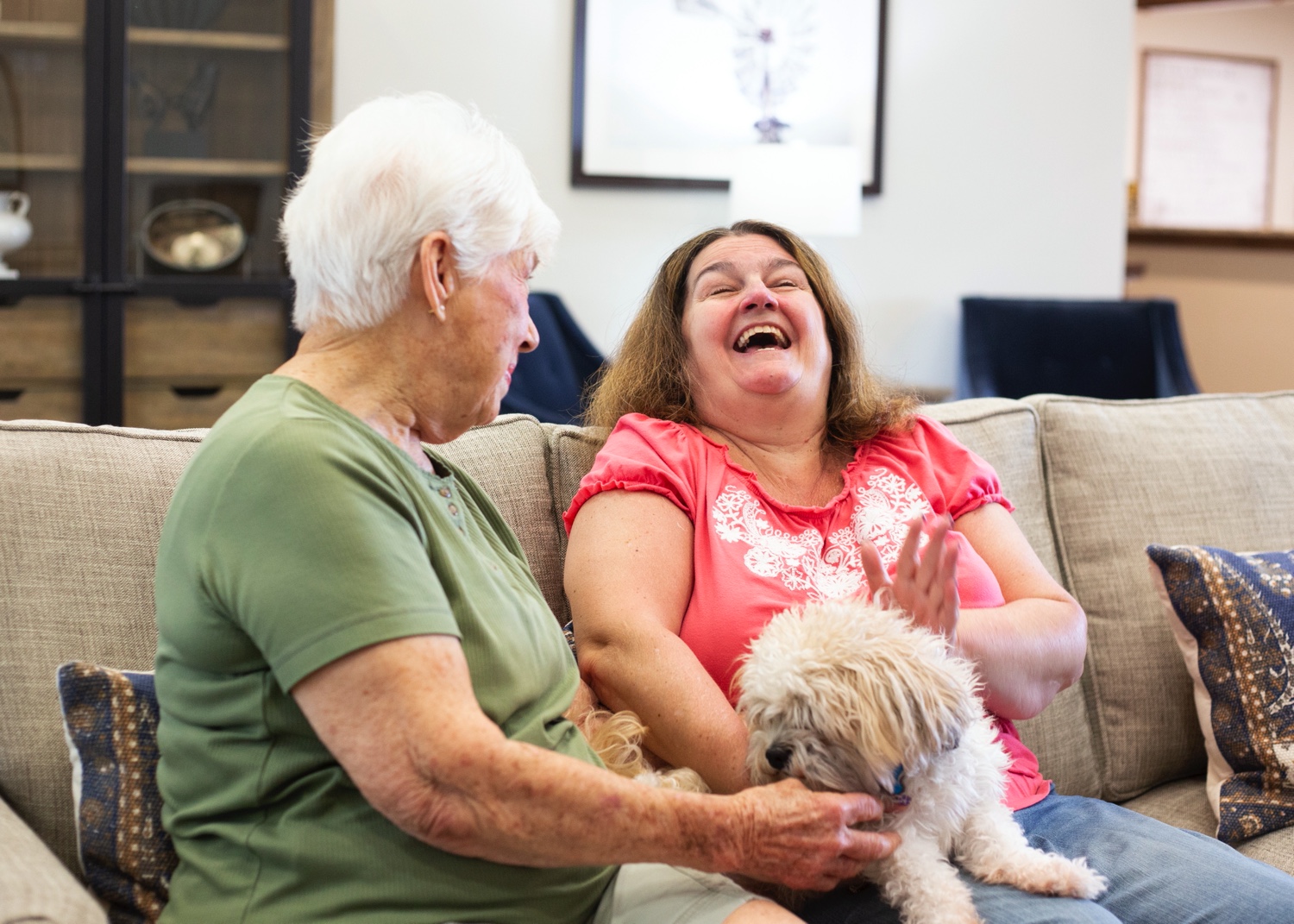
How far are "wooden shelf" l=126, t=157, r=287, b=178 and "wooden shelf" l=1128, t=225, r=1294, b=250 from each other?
472cm

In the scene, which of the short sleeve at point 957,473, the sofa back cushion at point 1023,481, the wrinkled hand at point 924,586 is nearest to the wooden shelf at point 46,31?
the sofa back cushion at point 1023,481

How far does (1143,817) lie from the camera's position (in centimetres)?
157

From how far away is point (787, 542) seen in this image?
5.13 ft

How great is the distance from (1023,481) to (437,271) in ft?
4.04

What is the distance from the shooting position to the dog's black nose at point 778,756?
1166 millimetres

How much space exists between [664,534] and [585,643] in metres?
0.18

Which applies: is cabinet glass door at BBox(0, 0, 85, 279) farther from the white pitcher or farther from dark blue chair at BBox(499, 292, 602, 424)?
dark blue chair at BBox(499, 292, 602, 424)

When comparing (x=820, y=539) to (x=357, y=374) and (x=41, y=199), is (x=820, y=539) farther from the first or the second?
(x=41, y=199)

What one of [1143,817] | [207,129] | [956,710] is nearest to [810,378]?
[956,710]

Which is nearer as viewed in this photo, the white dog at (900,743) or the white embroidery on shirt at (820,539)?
the white dog at (900,743)

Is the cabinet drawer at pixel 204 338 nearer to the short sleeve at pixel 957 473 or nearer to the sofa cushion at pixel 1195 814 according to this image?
the short sleeve at pixel 957 473

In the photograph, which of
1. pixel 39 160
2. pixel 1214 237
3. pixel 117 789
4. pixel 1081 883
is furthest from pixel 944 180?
pixel 117 789

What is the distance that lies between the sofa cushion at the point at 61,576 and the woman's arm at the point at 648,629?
532mm

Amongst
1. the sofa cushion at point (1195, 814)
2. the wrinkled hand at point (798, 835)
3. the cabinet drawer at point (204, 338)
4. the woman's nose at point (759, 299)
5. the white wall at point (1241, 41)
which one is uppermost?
the white wall at point (1241, 41)
